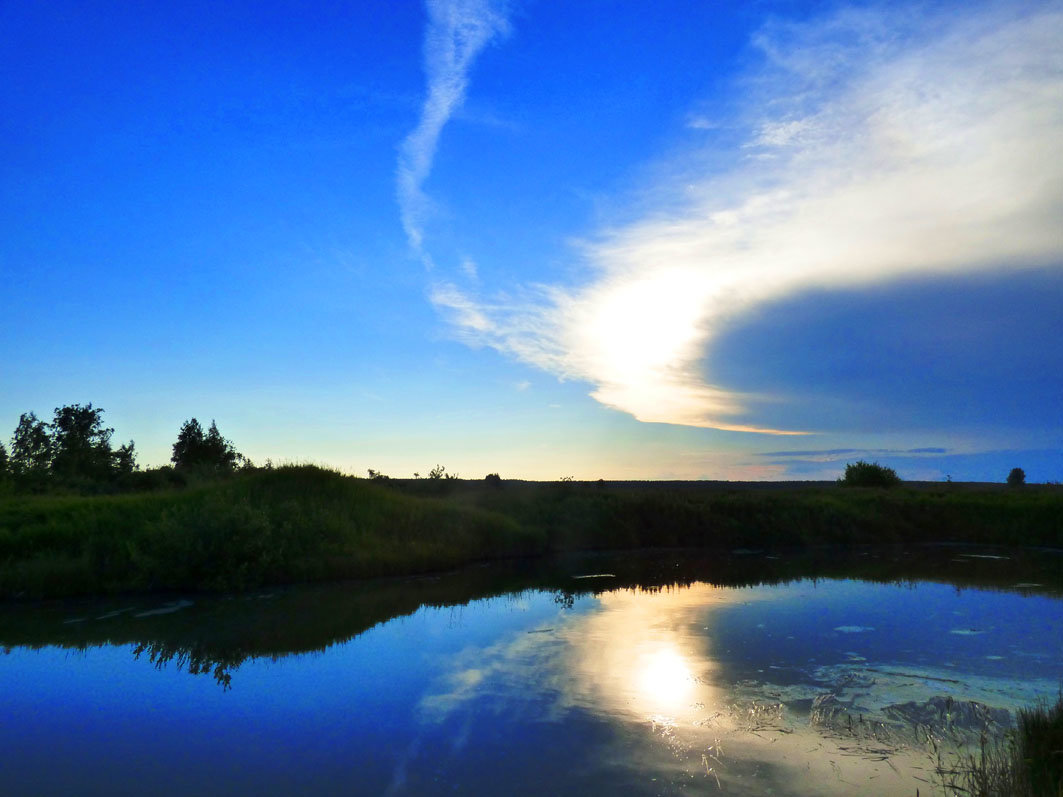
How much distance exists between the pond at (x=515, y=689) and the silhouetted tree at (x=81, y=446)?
2736 centimetres

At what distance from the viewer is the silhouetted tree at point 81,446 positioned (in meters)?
37.4

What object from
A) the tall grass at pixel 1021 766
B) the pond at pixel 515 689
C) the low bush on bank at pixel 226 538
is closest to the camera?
the tall grass at pixel 1021 766

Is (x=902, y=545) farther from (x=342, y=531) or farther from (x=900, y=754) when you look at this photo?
(x=900, y=754)

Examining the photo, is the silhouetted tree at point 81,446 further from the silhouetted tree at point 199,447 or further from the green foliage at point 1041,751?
the green foliage at point 1041,751

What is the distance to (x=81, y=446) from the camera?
133 ft

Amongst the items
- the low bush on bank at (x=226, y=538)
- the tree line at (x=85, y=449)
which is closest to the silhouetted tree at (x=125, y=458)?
the tree line at (x=85, y=449)

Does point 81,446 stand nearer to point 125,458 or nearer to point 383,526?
point 125,458

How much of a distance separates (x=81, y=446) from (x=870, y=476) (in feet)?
145

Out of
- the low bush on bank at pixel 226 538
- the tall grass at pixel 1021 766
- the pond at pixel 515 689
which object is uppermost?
the low bush on bank at pixel 226 538

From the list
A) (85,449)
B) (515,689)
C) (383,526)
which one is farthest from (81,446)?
(515,689)

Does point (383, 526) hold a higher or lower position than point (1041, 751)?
higher

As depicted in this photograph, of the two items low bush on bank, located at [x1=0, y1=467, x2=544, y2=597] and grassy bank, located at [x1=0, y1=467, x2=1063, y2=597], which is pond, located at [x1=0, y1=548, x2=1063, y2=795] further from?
grassy bank, located at [x1=0, y1=467, x2=1063, y2=597]

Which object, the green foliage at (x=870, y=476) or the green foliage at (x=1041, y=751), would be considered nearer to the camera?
the green foliage at (x=1041, y=751)

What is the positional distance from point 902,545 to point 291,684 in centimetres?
2403
